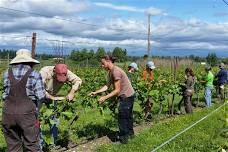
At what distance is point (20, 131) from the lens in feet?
22.2

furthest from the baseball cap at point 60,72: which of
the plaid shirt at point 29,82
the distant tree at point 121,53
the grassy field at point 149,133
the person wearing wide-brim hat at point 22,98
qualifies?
A: the distant tree at point 121,53

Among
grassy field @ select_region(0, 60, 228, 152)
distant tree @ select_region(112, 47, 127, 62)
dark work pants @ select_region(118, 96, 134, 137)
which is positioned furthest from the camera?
distant tree @ select_region(112, 47, 127, 62)

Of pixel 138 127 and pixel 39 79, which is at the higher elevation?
pixel 39 79

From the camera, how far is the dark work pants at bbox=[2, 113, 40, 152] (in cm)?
646

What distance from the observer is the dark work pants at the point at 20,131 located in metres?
6.46

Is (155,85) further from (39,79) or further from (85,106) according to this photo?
(39,79)

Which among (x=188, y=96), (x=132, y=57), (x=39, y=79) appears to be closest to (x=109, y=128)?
(x=188, y=96)

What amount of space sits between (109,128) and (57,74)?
4.19 metres

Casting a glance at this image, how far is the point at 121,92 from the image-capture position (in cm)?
952

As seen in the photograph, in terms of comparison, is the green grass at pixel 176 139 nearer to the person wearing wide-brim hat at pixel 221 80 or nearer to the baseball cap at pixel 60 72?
the baseball cap at pixel 60 72

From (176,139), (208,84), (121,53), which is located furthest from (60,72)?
(121,53)

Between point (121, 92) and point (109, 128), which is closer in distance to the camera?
point (121, 92)

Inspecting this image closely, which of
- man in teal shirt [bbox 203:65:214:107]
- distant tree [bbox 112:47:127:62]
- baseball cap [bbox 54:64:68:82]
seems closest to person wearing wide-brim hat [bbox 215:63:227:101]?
man in teal shirt [bbox 203:65:214:107]

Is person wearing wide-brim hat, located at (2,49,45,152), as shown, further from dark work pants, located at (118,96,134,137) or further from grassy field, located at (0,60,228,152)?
dark work pants, located at (118,96,134,137)
